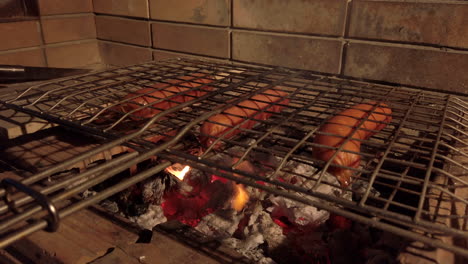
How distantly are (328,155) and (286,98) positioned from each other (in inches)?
23.8

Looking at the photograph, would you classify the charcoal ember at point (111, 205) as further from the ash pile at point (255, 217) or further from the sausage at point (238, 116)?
the sausage at point (238, 116)

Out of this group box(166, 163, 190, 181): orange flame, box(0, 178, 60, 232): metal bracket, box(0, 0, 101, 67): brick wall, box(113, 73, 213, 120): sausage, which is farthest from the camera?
box(0, 0, 101, 67): brick wall

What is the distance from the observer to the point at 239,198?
2641mm

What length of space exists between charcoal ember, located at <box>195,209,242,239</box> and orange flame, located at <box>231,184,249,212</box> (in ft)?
0.29

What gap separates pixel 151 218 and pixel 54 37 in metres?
3.34

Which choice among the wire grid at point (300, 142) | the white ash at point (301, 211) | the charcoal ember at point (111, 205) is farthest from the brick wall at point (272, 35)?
the charcoal ember at point (111, 205)

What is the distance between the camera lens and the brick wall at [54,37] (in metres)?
4.31

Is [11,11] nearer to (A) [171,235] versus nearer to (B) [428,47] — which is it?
(A) [171,235]

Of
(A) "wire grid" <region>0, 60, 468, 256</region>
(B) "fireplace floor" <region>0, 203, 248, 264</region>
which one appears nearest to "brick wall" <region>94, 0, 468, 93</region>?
(A) "wire grid" <region>0, 60, 468, 256</region>

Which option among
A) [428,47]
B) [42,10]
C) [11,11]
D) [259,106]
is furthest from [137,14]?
[428,47]

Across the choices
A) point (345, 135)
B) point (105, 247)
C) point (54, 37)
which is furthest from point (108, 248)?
point (54, 37)

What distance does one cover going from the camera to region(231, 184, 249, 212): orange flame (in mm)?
2612

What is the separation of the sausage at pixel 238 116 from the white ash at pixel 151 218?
2.52 feet

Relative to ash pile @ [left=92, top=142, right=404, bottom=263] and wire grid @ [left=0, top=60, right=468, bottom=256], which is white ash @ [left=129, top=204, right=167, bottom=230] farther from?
wire grid @ [left=0, top=60, right=468, bottom=256]
